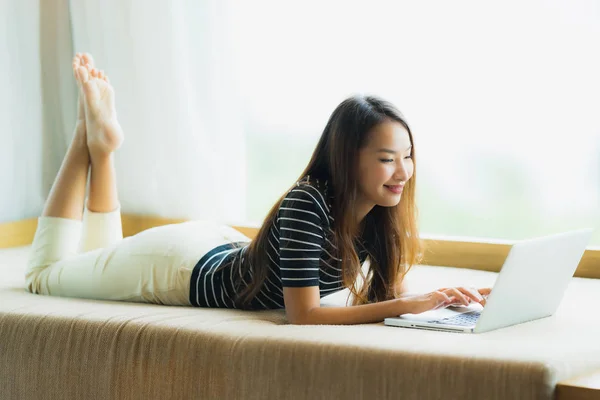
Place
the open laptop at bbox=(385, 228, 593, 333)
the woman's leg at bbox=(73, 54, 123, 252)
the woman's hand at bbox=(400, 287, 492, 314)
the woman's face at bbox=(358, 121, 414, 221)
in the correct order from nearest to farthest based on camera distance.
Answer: the open laptop at bbox=(385, 228, 593, 333)
the woman's hand at bbox=(400, 287, 492, 314)
the woman's face at bbox=(358, 121, 414, 221)
the woman's leg at bbox=(73, 54, 123, 252)

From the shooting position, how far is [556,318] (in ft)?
5.75

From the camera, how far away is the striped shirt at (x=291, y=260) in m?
1.69

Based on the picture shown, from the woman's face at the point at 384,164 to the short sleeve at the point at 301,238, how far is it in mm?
98

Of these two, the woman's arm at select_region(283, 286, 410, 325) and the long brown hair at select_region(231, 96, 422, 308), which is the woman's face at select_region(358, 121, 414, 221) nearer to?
the long brown hair at select_region(231, 96, 422, 308)

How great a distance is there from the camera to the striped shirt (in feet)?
5.55

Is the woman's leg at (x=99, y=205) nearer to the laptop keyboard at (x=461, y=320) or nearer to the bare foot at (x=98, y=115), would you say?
the bare foot at (x=98, y=115)

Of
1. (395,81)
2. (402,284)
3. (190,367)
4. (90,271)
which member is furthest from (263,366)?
(395,81)

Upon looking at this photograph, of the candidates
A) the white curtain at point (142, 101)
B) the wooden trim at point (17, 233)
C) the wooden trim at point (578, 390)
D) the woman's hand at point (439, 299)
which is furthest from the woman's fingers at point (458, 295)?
the wooden trim at point (17, 233)

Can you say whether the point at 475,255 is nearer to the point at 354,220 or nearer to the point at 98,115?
the point at 354,220

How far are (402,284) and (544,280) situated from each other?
0.35 m

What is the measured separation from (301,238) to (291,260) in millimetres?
43

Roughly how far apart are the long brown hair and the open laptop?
19 cm

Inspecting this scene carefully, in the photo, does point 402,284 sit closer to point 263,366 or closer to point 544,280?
point 544,280

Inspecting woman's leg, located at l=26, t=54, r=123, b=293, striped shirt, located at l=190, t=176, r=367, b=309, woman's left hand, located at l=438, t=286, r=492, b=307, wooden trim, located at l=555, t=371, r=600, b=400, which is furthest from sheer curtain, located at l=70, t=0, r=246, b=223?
wooden trim, located at l=555, t=371, r=600, b=400
